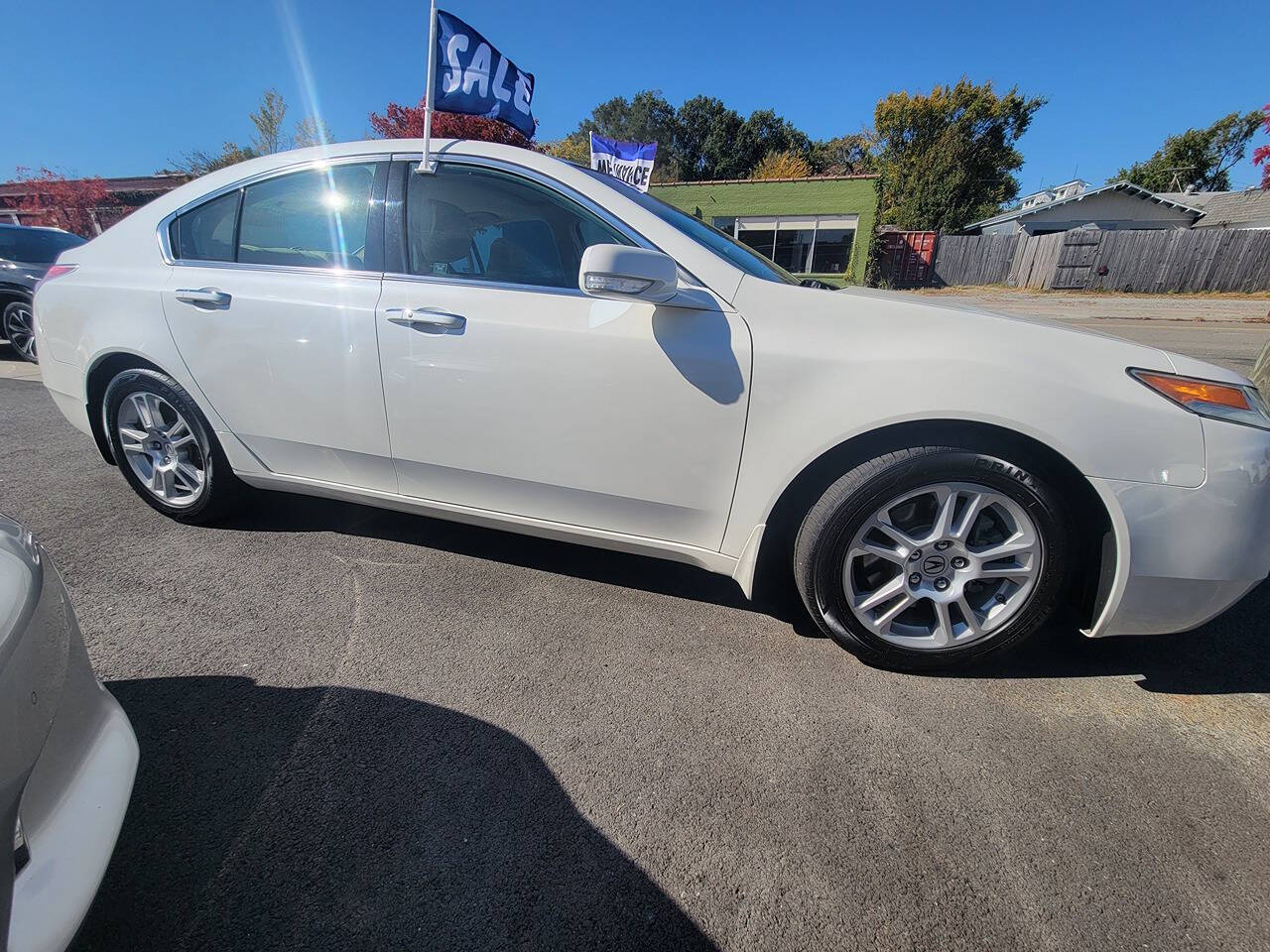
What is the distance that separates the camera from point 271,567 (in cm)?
264

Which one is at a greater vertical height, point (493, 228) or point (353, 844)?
point (493, 228)

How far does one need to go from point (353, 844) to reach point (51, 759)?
653mm

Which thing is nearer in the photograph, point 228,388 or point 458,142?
point 458,142

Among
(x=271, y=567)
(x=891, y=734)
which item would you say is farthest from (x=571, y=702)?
(x=271, y=567)

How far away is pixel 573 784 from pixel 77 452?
4539mm

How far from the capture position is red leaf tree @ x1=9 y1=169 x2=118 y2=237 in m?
28.8

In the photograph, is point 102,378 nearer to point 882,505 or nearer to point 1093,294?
point 882,505

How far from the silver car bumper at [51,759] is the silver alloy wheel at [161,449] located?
6.03 ft

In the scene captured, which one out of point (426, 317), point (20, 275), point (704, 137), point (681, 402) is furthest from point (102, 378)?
point (704, 137)

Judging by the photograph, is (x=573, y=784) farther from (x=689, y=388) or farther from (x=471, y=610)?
(x=689, y=388)

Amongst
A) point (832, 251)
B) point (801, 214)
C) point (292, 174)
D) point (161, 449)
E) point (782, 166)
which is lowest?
point (161, 449)

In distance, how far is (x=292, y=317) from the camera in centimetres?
233

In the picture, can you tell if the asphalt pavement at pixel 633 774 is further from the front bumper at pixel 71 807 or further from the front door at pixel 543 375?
the front door at pixel 543 375

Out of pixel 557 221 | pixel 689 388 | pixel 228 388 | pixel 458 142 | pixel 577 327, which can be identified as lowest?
pixel 228 388
